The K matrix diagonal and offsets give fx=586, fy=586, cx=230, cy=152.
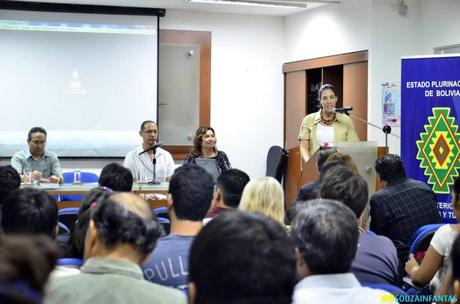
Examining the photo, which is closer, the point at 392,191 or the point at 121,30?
the point at 392,191

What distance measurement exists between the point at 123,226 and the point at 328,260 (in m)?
0.62

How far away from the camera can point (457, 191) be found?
9.16 ft

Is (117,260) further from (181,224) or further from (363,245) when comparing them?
(363,245)

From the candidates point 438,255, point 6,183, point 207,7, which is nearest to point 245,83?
point 207,7

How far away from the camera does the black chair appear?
8492 mm

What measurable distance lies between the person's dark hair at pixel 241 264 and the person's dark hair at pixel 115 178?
2.97 meters

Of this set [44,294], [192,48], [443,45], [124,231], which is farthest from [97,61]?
[44,294]

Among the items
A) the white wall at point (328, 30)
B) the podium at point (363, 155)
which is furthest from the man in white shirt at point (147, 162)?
the white wall at point (328, 30)

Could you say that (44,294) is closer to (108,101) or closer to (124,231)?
(124,231)

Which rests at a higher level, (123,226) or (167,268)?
(123,226)

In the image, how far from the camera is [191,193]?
2.54 meters

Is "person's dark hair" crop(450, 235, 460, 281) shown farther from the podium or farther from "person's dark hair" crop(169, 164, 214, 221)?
the podium

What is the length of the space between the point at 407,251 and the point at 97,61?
554 centimetres

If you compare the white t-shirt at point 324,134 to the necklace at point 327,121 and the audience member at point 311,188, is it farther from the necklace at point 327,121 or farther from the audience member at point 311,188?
the audience member at point 311,188
